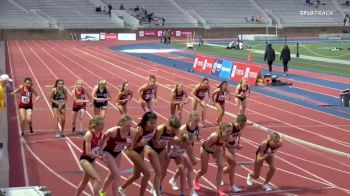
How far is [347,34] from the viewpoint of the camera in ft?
224

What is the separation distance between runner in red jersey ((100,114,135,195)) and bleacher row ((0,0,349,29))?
56.8 metres

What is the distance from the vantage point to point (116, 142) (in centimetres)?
866

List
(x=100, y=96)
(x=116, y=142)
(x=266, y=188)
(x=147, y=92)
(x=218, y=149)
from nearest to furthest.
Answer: (x=116, y=142), (x=218, y=149), (x=266, y=188), (x=100, y=96), (x=147, y=92)

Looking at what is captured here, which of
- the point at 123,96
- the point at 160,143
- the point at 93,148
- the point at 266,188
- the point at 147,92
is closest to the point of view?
the point at 93,148

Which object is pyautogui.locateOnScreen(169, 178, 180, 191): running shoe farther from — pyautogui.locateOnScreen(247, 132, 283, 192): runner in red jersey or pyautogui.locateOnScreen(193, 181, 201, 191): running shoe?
pyautogui.locateOnScreen(247, 132, 283, 192): runner in red jersey

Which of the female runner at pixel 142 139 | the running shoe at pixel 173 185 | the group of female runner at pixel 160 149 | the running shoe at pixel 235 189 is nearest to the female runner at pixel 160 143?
the group of female runner at pixel 160 149

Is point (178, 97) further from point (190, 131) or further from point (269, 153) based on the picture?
point (190, 131)

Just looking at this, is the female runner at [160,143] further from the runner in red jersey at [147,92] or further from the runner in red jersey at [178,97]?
the runner in red jersey at [178,97]

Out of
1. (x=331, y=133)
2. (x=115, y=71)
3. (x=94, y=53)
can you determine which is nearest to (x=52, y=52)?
(x=94, y=53)

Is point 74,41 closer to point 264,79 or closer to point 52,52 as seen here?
point 52,52

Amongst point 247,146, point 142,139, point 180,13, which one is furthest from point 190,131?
point 180,13

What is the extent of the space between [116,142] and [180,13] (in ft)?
220

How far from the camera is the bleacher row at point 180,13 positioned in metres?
65.7

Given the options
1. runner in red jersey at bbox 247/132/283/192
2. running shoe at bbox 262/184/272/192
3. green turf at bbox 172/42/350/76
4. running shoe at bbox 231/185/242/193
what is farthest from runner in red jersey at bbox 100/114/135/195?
green turf at bbox 172/42/350/76
